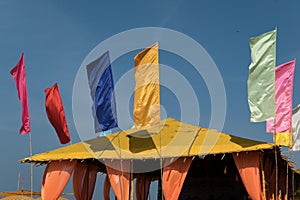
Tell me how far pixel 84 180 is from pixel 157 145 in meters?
3.71

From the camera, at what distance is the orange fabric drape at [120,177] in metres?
14.9

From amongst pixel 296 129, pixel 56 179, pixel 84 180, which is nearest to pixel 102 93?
pixel 56 179

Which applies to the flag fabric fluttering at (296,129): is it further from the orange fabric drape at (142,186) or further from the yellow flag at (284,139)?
the orange fabric drape at (142,186)

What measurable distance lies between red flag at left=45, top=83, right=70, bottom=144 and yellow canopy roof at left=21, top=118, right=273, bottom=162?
103 centimetres

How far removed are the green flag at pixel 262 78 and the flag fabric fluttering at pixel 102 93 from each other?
16.0 ft

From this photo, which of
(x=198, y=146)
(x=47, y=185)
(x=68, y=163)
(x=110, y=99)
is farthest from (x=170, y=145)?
(x=47, y=185)

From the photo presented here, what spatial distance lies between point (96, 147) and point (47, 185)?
2.37m

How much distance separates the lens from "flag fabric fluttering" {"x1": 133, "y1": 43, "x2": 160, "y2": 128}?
13555 mm

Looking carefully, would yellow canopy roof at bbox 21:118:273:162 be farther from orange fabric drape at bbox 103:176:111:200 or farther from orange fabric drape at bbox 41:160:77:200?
orange fabric drape at bbox 103:176:111:200

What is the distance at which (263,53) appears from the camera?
12914 millimetres

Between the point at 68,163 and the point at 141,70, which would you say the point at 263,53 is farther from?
the point at 68,163

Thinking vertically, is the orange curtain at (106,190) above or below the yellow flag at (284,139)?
below

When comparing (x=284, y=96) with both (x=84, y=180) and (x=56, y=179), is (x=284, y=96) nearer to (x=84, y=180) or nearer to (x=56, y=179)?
(x=84, y=180)

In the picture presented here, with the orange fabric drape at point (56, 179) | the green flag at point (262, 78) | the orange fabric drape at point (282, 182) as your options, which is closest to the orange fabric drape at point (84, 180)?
the orange fabric drape at point (56, 179)
